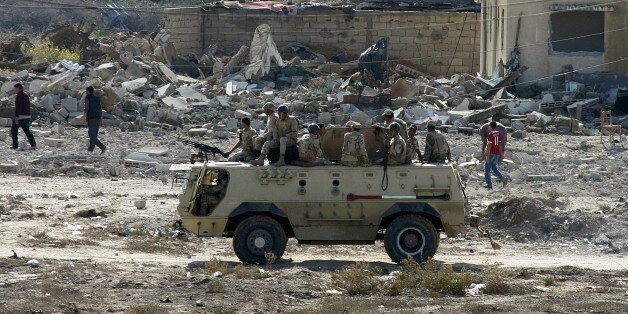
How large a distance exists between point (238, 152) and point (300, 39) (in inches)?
1092

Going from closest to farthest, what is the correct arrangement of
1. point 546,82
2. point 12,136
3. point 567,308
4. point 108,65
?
point 567,308 < point 12,136 < point 546,82 < point 108,65

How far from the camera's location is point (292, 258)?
1650 cm

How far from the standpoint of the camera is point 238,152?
1606 centimetres

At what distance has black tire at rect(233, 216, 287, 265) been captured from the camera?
50.2 ft

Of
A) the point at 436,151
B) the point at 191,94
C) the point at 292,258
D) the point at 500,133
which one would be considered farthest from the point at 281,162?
the point at 191,94

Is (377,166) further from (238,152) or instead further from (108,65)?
(108,65)

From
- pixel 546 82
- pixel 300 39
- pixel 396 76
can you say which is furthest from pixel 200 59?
pixel 546 82

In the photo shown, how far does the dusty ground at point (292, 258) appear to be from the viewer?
44.2 ft

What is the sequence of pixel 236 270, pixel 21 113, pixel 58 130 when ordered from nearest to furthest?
Answer: pixel 236 270
pixel 21 113
pixel 58 130

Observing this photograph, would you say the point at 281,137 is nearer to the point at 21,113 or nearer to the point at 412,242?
the point at 412,242

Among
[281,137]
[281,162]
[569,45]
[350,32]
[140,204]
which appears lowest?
[140,204]

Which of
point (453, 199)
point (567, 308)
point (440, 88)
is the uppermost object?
point (440, 88)

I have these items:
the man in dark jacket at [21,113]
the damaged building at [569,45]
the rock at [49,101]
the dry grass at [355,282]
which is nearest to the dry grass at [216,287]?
the dry grass at [355,282]

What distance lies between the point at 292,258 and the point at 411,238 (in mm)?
1861
